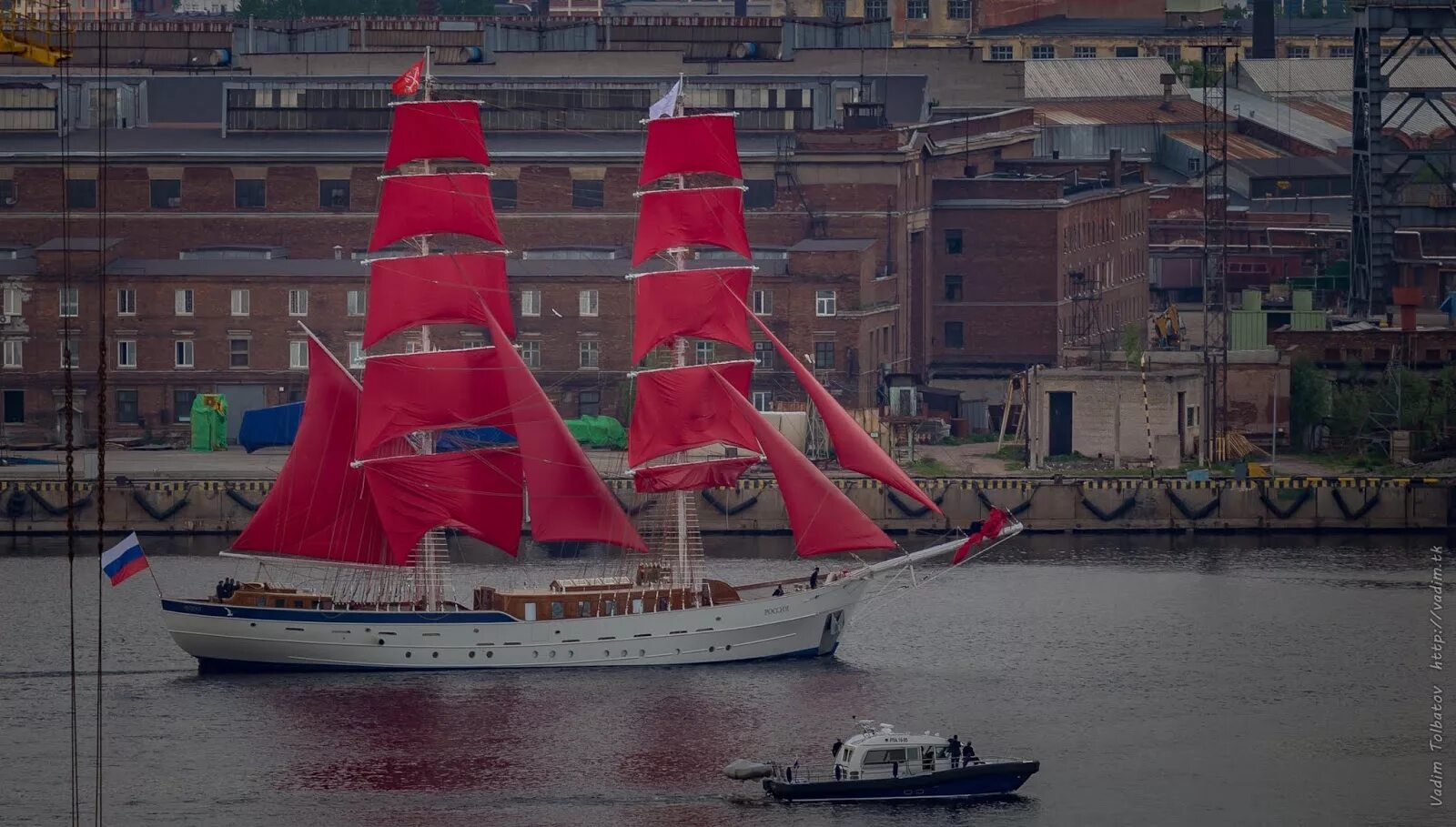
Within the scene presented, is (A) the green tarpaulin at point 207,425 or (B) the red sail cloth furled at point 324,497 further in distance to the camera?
(A) the green tarpaulin at point 207,425

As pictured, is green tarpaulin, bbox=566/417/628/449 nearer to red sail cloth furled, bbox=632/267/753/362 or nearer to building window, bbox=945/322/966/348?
building window, bbox=945/322/966/348

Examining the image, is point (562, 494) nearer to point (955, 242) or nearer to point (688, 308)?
point (688, 308)

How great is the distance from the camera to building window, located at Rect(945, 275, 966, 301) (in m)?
135

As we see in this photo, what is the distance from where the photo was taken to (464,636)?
8544 centimetres

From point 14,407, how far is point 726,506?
31.5 meters

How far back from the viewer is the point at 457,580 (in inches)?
3878

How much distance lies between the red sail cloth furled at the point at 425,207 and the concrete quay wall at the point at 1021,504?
22098 millimetres

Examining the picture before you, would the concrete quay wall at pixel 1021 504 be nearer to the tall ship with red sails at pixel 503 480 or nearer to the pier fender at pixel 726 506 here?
the pier fender at pixel 726 506

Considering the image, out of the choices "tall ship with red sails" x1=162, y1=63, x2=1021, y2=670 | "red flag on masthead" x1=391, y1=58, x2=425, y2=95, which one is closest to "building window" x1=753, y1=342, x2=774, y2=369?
"tall ship with red sails" x1=162, y1=63, x2=1021, y2=670

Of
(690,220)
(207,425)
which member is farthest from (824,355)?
(690,220)

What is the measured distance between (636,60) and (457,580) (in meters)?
57.9

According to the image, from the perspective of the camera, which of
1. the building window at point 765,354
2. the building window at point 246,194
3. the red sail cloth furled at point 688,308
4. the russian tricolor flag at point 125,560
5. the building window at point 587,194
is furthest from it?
the building window at point 246,194

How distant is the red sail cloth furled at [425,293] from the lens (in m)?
89.2

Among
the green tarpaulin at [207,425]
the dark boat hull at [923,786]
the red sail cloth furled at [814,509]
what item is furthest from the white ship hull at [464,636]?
the green tarpaulin at [207,425]
